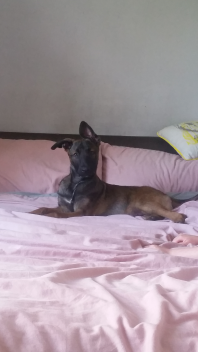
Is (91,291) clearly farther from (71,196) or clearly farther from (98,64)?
(98,64)

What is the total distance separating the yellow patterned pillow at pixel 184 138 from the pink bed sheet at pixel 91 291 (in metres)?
0.92

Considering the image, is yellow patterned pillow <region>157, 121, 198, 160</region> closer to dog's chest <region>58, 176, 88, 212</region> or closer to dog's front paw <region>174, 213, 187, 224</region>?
dog's front paw <region>174, 213, 187, 224</region>

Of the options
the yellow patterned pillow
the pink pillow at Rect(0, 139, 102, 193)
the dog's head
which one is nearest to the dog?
the dog's head

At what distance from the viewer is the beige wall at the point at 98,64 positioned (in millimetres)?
2379

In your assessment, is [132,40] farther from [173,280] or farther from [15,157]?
[173,280]

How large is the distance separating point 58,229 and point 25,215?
Answer: 0.26 m

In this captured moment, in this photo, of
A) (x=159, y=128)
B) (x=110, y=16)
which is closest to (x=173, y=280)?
(x=159, y=128)

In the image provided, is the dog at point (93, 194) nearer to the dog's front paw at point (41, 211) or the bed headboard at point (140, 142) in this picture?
the dog's front paw at point (41, 211)

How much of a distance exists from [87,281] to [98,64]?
6.11 ft

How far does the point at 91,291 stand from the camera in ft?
3.10

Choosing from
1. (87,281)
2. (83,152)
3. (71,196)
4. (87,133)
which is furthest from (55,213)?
(87,281)

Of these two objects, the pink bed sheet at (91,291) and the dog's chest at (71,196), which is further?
the dog's chest at (71,196)

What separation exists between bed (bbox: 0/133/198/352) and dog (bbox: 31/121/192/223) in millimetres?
133

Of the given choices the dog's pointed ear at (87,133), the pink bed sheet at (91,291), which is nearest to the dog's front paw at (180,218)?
the pink bed sheet at (91,291)
